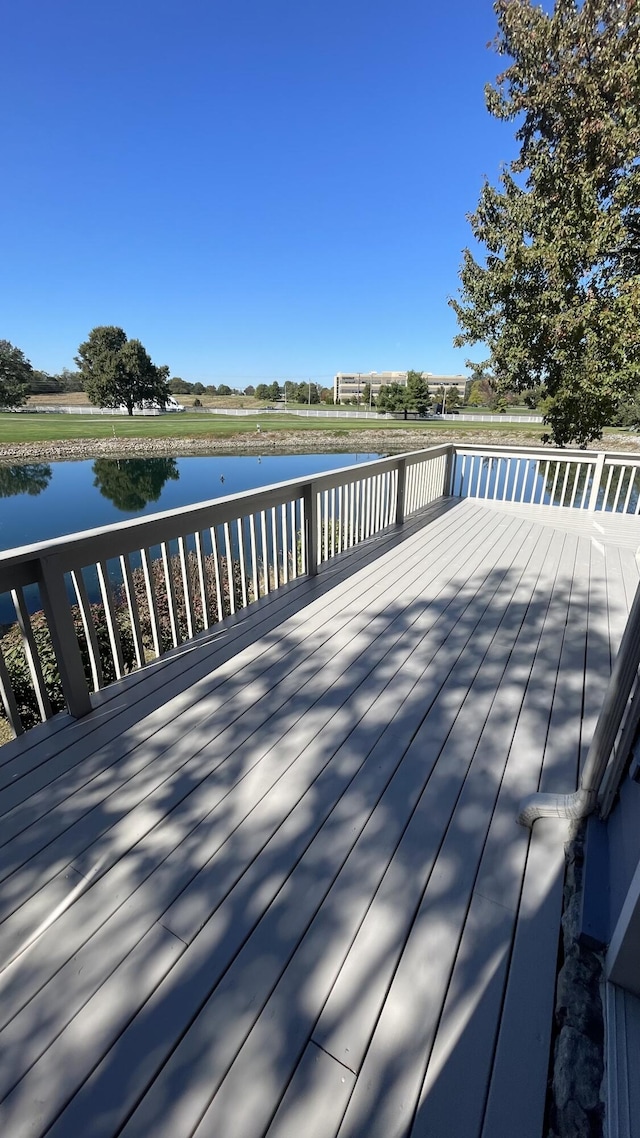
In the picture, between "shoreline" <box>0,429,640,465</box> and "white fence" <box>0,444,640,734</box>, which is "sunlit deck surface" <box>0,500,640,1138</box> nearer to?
"white fence" <box>0,444,640,734</box>

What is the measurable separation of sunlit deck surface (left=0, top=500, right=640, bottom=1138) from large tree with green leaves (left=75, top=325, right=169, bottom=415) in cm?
5116

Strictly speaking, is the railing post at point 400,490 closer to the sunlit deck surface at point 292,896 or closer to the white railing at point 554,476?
the white railing at point 554,476

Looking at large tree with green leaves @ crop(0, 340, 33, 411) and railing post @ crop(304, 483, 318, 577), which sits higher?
large tree with green leaves @ crop(0, 340, 33, 411)

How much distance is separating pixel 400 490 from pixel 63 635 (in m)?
4.17

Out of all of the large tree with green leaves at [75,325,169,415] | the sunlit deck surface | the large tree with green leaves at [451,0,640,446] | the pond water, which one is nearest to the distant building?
the large tree with green leaves at [75,325,169,415]

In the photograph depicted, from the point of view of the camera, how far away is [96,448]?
27.9 m

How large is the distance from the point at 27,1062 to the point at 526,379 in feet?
36.9

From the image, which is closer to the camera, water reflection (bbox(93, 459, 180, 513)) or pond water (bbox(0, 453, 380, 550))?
pond water (bbox(0, 453, 380, 550))

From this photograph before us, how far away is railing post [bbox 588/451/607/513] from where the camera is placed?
563cm

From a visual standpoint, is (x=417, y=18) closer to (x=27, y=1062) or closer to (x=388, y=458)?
(x=388, y=458)

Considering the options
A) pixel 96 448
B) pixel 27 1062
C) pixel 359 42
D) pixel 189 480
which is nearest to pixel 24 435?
pixel 96 448

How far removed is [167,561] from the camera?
239 centimetres

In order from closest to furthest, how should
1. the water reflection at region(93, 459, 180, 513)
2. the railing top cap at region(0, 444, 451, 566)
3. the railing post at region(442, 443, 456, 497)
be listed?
the railing top cap at region(0, 444, 451, 566) < the railing post at region(442, 443, 456, 497) < the water reflection at region(93, 459, 180, 513)

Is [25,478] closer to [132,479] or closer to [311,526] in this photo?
[132,479]
